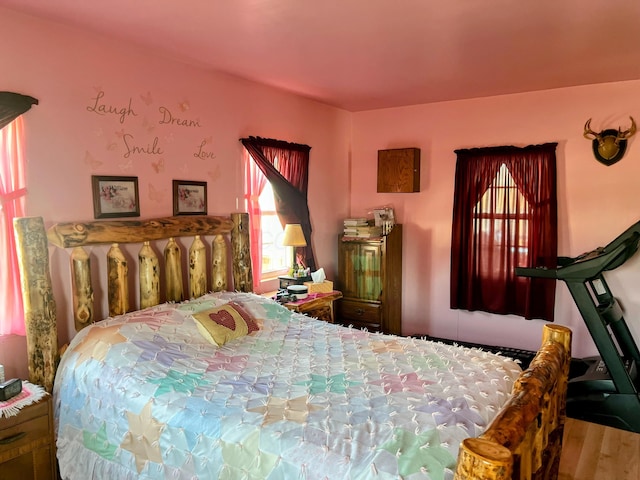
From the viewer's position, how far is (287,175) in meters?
4.26

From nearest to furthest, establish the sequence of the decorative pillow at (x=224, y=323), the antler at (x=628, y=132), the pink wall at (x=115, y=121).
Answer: the pink wall at (x=115, y=121) < the decorative pillow at (x=224, y=323) < the antler at (x=628, y=132)

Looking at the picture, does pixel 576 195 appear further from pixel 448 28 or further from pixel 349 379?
pixel 349 379

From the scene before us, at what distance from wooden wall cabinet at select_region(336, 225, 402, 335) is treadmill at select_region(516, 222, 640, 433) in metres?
1.61

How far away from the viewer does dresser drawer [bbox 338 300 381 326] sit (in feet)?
15.6

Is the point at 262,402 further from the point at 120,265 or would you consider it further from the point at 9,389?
the point at 120,265

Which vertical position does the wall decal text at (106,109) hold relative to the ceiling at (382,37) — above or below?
below

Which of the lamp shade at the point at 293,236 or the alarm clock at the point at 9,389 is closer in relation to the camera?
the alarm clock at the point at 9,389

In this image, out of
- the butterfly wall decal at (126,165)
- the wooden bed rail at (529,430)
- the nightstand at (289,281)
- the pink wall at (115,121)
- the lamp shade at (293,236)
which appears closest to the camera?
the wooden bed rail at (529,430)

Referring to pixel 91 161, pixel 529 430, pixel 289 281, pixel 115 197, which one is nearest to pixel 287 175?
pixel 289 281

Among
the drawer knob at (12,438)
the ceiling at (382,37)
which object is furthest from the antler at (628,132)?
the drawer knob at (12,438)

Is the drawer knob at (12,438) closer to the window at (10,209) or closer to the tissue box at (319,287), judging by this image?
the window at (10,209)

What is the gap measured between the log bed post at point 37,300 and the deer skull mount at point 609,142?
168 inches

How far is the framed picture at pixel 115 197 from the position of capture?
279 centimetres

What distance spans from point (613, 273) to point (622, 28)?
2245 mm
